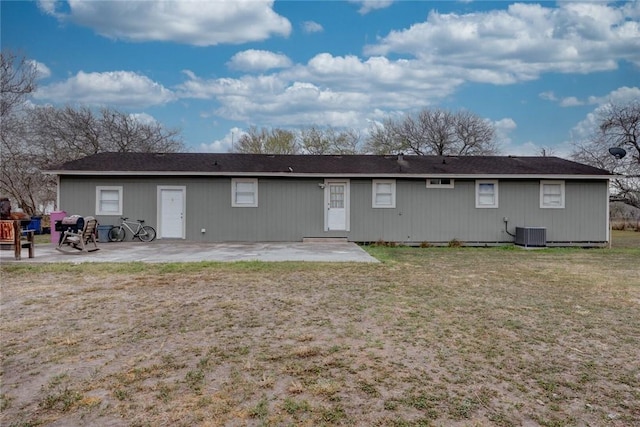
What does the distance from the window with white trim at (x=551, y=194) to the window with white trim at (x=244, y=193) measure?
982 centimetres

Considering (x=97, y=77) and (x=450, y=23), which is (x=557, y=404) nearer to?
(x=450, y=23)

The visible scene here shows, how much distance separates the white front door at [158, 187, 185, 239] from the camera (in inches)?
563

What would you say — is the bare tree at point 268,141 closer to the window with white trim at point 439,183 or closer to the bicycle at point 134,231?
the bicycle at point 134,231

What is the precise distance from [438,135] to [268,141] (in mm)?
12513

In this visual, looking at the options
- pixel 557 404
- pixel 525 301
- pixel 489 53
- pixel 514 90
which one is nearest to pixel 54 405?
pixel 557 404

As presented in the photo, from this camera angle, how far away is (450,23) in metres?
14.0

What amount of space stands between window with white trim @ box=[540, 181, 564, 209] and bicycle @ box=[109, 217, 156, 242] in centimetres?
1332

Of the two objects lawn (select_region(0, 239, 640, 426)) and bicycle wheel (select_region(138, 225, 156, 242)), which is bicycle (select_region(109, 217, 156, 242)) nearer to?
bicycle wheel (select_region(138, 225, 156, 242))

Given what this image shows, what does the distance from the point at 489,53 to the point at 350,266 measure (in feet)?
37.6

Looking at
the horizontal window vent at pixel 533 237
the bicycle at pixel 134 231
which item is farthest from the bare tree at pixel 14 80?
the horizontal window vent at pixel 533 237

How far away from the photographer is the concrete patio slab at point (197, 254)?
9609mm

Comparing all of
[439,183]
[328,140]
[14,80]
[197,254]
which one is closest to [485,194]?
[439,183]

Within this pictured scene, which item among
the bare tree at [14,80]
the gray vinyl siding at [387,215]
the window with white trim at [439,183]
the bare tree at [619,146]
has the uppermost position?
the bare tree at [14,80]

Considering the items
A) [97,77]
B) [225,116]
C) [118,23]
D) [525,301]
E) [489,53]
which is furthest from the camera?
[225,116]
